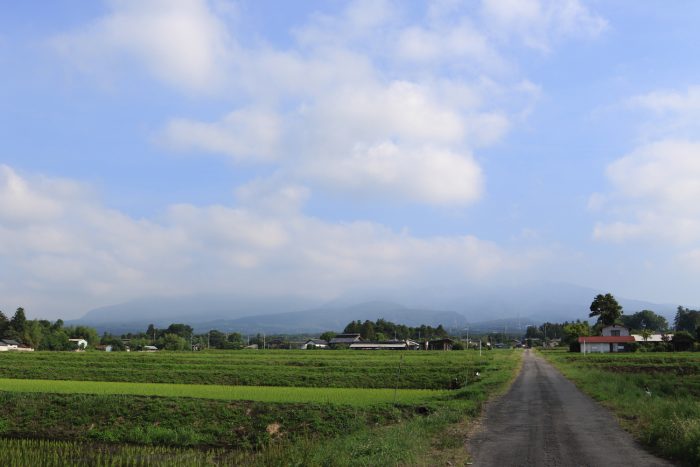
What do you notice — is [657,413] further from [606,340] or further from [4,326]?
[4,326]

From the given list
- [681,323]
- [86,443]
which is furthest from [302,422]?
[681,323]

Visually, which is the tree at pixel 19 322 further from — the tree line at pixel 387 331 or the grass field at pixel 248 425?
the grass field at pixel 248 425

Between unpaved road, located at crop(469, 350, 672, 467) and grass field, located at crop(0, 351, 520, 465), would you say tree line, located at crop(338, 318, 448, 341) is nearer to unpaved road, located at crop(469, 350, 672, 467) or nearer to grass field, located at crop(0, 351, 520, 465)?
grass field, located at crop(0, 351, 520, 465)

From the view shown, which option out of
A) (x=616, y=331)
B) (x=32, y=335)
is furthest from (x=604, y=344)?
(x=32, y=335)

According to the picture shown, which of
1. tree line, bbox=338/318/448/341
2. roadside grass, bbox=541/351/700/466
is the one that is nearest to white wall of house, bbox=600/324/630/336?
tree line, bbox=338/318/448/341

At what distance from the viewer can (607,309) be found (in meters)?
102

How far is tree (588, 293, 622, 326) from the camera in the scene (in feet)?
334

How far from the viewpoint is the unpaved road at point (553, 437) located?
1165 cm

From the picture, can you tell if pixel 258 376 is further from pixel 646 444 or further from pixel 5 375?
pixel 646 444

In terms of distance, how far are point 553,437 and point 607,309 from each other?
98.1 meters

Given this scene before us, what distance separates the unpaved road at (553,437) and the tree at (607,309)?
88.0 meters

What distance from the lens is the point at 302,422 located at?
21.3 m

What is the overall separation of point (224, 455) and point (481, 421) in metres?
8.56

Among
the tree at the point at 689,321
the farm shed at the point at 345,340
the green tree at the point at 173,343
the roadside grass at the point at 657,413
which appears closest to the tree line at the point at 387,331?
the farm shed at the point at 345,340
